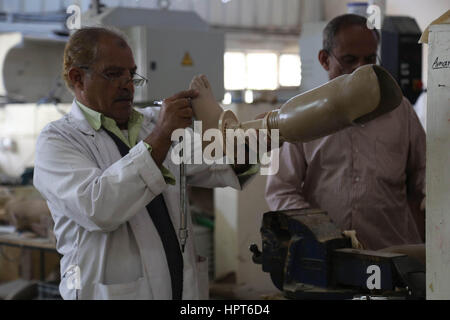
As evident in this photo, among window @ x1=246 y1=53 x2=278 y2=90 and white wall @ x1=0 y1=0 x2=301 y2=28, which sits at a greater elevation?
white wall @ x1=0 y1=0 x2=301 y2=28

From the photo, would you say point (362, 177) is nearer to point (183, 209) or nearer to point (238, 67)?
point (183, 209)

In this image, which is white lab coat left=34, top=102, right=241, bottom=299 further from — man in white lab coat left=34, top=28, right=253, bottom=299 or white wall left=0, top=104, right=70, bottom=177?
white wall left=0, top=104, right=70, bottom=177

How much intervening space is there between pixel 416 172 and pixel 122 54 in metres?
0.86

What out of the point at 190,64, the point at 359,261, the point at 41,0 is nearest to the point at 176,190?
the point at 359,261

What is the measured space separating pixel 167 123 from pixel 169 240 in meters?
0.26

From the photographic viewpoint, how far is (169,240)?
4.36ft

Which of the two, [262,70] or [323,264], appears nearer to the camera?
[323,264]

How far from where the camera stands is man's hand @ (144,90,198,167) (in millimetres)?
1208

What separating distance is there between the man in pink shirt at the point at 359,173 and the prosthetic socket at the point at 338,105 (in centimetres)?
58

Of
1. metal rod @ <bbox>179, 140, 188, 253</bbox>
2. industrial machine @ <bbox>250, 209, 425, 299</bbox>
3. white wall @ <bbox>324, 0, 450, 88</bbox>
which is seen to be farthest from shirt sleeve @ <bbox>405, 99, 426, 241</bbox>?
white wall @ <bbox>324, 0, 450, 88</bbox>

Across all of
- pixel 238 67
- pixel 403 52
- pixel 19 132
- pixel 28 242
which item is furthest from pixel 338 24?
pixel 238 67

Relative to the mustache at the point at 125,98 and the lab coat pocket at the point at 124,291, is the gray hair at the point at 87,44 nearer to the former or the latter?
the mustache at the point at 125,98

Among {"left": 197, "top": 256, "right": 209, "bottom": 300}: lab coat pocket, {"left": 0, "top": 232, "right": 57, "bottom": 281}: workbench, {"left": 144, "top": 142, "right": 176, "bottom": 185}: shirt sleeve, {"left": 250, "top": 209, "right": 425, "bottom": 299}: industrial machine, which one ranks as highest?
{"left": 144, "top": 142, "right": 176, "bottom": 185}: shirt sleeve

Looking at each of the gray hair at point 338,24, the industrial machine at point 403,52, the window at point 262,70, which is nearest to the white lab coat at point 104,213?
the gray hair at point 338,24
